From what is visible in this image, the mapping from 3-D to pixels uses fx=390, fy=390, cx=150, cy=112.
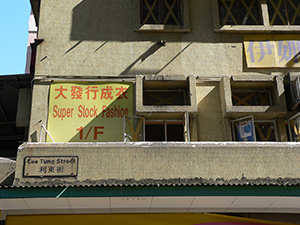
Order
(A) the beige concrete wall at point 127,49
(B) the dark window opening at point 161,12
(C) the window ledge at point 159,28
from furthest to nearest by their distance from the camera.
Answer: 1. (B) the dark window opening at point 161,12
2. (C) the window ledge at point 159,28
3. (A) the beige concrete wall at point 127,49

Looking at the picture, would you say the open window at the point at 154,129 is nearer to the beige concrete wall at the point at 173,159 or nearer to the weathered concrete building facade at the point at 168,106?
the weathered concrete building facade at the point at 168,106

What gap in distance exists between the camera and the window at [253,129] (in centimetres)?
1502

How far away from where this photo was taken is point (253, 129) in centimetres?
1493

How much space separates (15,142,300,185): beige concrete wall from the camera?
483 inches

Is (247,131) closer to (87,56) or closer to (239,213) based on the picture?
(239,213)

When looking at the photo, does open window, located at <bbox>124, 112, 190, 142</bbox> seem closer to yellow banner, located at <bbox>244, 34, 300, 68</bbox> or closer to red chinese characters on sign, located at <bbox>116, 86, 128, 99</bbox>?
red chinese characters on sign, located at <bbox>116, 86, 128, 99</bbox>

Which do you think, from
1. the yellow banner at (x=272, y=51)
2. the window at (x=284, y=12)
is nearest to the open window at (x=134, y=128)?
the yellow banner at (x=272, y=51)

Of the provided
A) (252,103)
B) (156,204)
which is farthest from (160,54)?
(156,204)

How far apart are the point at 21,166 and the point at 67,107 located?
12.6 ft

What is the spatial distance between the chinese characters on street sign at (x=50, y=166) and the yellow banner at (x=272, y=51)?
8672 millimetres

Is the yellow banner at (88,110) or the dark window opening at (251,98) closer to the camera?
the yellow banner at (88,110)

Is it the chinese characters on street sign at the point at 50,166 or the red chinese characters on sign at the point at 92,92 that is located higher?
the red chinese characters on sign at the point at 92,92

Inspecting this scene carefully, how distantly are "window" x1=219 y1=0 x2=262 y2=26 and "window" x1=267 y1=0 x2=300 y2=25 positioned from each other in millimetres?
670

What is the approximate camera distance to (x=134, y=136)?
49.5ft
